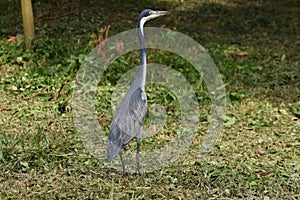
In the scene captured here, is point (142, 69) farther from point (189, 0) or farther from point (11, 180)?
point (189, 0)

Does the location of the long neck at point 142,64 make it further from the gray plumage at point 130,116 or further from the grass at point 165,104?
the grass at point 165,104

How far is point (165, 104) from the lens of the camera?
606 centimetres

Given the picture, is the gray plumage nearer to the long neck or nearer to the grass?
the long neck

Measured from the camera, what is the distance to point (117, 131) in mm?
4195

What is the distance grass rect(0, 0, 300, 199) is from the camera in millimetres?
4293

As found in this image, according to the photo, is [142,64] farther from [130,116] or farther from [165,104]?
[165,104]

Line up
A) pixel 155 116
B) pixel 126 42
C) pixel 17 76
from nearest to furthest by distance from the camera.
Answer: pixel 155 116 → pixel 17 76 → pixel 126 42

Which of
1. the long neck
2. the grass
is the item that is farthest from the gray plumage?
the grass

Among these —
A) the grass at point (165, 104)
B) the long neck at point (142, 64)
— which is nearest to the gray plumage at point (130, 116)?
the long neck at point (142, 64)

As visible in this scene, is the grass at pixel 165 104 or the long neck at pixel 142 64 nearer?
the long neck at pixel 142 64

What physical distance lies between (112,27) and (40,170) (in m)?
4.47

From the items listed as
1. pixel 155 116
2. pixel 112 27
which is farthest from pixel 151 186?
pixel 112 27

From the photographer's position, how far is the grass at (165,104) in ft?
14.1

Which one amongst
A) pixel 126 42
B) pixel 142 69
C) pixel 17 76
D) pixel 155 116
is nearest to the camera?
pixel 142 69
